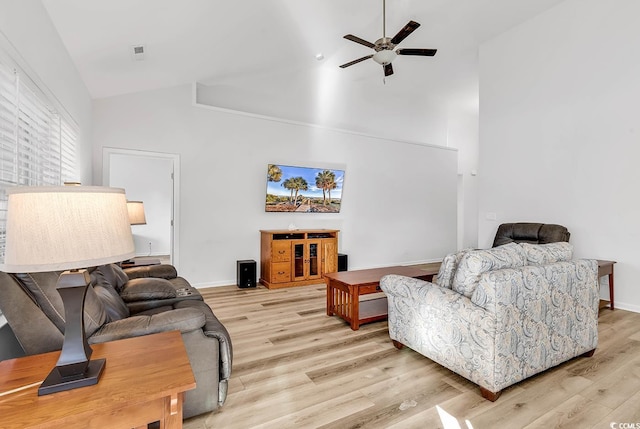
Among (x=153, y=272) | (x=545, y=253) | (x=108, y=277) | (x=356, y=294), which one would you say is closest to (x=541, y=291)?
(x=545, y=253)

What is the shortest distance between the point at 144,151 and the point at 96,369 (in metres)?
3.95

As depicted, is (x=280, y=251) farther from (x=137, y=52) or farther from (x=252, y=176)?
(x=137, y=52)

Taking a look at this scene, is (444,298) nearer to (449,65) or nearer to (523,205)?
(523,205)

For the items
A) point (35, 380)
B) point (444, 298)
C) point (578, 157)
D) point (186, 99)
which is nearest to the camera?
point (35, 380)

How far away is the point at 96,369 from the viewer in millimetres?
1167

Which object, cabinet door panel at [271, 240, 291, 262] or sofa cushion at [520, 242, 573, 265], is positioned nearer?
sofa cushion at [520, 242, 573, 265]

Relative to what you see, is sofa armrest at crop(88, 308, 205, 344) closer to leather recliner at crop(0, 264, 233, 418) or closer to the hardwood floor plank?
leather recliner at crop(0, 264, 233, 418)

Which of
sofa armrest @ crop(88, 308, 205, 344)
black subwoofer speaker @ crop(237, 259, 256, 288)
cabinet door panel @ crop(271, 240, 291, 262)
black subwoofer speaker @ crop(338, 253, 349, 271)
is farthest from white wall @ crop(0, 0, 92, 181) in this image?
black subwoofer speaker @ crop(338, 253, 349, 271)

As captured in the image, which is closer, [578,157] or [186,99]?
[578,157]

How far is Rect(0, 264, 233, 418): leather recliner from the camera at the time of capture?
4.39 feet

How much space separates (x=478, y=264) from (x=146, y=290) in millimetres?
2452

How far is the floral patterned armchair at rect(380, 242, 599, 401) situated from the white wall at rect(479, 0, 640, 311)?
83.3 inches

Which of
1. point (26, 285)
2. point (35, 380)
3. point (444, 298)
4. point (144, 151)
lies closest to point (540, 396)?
point (444, 298)

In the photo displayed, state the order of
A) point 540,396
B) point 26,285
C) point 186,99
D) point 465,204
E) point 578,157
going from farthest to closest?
point 465,204 < point 186,99 < point 578,157 < point 540,396 < point 26,285
